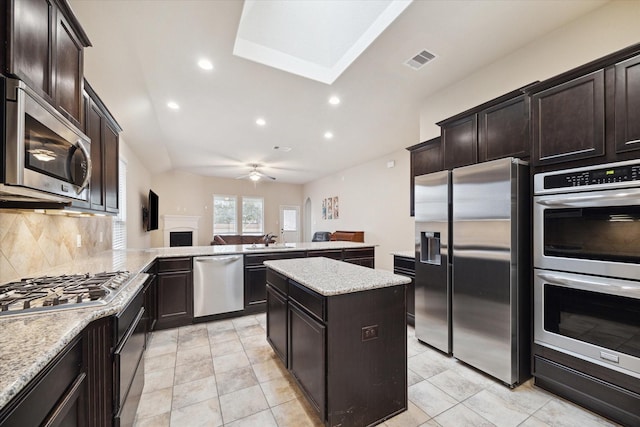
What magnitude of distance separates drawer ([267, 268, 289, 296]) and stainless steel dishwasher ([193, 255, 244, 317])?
45.6 inches

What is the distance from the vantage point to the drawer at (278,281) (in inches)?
87.4

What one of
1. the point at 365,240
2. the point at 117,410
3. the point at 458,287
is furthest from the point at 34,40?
the point at 365,240

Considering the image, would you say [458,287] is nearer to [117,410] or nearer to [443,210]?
[443,210]

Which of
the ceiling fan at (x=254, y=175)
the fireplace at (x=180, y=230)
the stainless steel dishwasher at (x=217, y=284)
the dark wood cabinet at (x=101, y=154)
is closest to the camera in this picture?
the dark wood cabinet at (x=101, y=154)

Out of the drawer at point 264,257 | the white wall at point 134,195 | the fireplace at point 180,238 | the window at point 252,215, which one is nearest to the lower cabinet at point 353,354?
the drawer at point 264,257

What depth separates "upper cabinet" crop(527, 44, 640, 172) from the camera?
5.43ft

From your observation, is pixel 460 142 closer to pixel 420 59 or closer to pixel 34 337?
pixel 420 59

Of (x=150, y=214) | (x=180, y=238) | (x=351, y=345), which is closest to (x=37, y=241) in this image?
(x=351, y=345)

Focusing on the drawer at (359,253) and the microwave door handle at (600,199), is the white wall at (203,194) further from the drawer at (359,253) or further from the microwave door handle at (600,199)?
the microwave door handle at (600,199)

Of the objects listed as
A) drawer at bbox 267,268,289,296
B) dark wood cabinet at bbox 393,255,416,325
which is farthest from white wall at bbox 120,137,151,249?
dark wood cabinet at bbox 393,255,416,325

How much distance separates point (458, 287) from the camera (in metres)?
2.45

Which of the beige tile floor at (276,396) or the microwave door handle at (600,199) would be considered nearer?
the microwave door handle at (600,199)

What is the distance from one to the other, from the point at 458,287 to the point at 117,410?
2546 millimetres

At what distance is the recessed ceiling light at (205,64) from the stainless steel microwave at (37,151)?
1995mm
